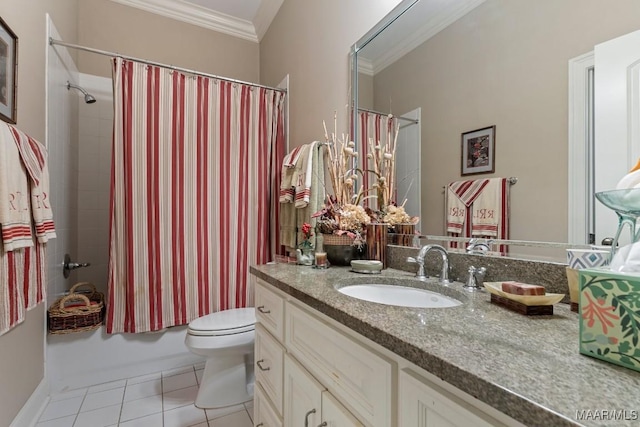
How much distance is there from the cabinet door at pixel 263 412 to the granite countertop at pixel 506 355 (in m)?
0.54

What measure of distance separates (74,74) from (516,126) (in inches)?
113

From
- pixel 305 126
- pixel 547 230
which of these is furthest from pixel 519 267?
pixel 305 126

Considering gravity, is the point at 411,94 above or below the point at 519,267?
above

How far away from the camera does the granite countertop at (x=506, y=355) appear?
33 centimetres

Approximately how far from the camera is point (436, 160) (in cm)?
121

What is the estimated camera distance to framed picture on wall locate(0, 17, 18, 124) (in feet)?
4.06

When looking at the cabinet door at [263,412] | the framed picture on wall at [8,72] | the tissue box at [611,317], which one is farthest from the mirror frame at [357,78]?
the framed picture on wall at [8,72]

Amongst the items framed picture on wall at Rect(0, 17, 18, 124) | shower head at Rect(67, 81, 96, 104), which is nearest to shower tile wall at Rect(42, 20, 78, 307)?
shower head at Rect(67, 81, 96, 104)

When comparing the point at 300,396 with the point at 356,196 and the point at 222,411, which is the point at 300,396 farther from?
the point at 222,411

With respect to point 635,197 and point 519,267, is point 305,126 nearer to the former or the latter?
point 519,267

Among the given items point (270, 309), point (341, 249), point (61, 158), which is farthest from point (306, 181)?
point (61, 158)

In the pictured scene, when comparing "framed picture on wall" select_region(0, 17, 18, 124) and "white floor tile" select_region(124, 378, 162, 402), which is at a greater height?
"framed picture on wall" select_region(0, 17, 18, 124)

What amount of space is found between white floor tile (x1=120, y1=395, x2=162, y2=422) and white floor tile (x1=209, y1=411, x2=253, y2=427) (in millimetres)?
341

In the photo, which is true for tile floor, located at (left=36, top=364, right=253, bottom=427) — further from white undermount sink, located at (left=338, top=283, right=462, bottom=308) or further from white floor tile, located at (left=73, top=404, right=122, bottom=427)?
white undermount sink, located at (left=338, top=283, right=462, bottom=308)
